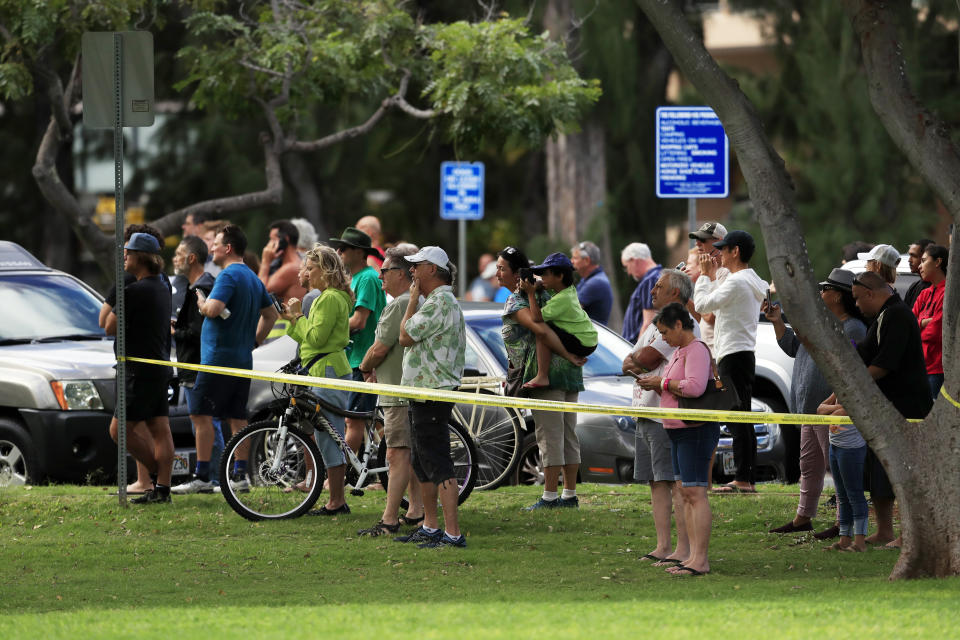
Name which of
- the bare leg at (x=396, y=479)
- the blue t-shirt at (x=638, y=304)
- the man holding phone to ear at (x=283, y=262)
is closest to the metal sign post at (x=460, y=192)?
the man holding phone to ear at (x=283, y=262)

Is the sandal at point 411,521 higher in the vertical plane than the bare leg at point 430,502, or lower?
lower

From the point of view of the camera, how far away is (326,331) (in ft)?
37.2

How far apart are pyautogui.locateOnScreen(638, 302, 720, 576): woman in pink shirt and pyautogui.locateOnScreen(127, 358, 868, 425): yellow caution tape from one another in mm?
124

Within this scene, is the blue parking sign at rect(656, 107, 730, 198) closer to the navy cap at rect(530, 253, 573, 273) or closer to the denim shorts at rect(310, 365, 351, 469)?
the navy cap at rect(530, 253, 573, 273)

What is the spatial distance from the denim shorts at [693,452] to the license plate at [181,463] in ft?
17.6

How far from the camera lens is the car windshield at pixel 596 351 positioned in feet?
44.7

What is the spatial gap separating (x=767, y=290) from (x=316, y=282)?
3.21 metres

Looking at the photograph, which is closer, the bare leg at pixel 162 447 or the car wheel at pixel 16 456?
the bare leg at pixel 162 447

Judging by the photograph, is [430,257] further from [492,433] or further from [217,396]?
[492,433]

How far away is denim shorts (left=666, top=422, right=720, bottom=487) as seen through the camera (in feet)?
30.0

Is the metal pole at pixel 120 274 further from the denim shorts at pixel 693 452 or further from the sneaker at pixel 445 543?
the denim shorts at pixel 693 452

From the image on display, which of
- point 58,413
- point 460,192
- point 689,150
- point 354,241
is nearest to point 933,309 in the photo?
point 689,150

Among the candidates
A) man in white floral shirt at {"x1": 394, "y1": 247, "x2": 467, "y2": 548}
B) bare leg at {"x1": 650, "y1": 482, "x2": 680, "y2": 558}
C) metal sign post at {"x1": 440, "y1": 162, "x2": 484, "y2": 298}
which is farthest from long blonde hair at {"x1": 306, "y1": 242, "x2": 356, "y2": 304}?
metal sign post at {"x1": 440, "y1": 162, "x2": 484, "y2": 298}

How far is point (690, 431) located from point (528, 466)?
168 inches
